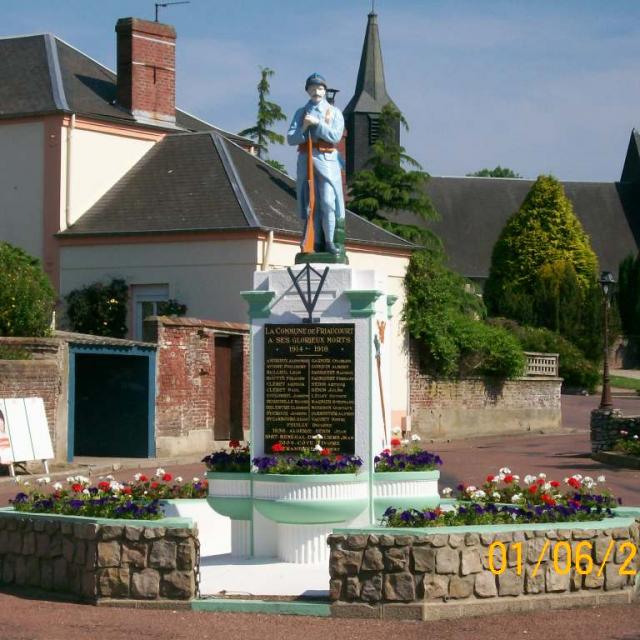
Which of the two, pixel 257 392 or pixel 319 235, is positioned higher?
pixel 319 235

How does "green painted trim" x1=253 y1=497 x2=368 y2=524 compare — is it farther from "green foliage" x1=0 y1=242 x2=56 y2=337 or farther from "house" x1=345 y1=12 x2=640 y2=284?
"house" x1=345 y1=12 x2=640 y2=284

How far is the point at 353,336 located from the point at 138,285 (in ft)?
67.9

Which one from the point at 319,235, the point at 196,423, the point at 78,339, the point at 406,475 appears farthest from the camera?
the point at 196,423

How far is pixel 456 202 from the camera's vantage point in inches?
3066

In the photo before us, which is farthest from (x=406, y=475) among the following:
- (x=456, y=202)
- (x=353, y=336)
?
(x=456, y=202)

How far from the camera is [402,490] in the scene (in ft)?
41.4

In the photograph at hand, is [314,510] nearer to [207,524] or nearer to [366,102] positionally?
[207,524]

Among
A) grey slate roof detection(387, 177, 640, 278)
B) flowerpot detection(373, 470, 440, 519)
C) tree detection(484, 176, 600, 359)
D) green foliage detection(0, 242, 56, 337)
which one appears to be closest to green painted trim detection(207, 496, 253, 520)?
flowerpot detection(373, 470, 440, 519)

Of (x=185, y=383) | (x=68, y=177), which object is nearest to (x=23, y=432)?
(x=185, y=383)

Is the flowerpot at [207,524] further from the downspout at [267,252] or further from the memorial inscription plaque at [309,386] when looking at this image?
the downspout at [267,252]

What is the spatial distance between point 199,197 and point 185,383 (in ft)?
19.9

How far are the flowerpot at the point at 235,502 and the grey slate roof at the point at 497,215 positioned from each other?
200 feet

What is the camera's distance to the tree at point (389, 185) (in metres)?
46.4

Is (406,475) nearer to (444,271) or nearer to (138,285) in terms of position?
(138,285)
